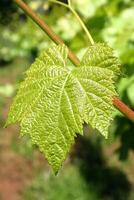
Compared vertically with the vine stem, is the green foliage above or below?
below

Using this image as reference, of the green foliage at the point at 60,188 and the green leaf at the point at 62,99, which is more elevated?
the green leaf at the point at 62,99

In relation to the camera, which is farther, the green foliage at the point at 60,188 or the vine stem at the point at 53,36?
the green foliage at the point at 60,188

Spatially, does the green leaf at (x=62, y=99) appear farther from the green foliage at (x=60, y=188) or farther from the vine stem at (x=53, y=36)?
the green foliage at (x=60, y=188)

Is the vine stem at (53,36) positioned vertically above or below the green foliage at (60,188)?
above

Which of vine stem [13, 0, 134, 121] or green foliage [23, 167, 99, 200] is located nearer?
vine stem [13, 0, 134, 121]

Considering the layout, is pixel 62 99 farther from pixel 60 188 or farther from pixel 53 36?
pixel 60 188

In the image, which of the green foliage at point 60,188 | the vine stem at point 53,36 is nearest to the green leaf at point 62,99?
the vine stem at point 53,36

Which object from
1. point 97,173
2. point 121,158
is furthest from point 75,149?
point 121,158

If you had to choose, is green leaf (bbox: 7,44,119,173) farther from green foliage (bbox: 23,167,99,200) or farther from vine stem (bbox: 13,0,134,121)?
green foliage (bbox: 23,167,99,200)

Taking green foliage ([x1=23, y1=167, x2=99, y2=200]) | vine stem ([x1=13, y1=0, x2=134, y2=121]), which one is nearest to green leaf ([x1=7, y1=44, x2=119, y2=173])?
vine stem ([x1=13, y1=0, x2=134, y2=121])
